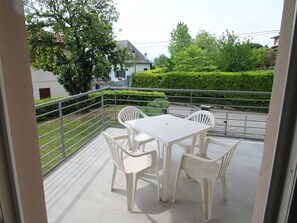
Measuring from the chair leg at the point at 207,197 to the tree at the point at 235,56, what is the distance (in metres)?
10.5

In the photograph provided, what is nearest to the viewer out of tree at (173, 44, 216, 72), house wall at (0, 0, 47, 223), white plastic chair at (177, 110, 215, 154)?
house wall at (0, 0, 47, 223)

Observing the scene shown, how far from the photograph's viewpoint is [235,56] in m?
10.7

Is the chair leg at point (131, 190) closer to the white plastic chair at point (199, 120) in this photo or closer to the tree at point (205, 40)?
the white plastic chair at point (199, 120)

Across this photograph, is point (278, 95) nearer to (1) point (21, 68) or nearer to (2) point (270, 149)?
(2) point (270, 149)

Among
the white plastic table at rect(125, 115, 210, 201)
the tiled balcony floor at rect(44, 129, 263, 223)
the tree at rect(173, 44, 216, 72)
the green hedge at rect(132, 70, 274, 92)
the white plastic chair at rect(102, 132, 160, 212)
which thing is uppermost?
the tree at rect(173, 44, 216, 72)

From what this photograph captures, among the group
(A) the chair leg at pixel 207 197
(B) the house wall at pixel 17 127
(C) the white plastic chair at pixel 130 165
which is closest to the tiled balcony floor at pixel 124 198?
(A) the chair leg at pixel 207 197

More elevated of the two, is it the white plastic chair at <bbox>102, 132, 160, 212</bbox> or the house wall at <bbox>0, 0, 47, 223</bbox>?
the house wall at <bbox>0, 0, 47, 223</bbox>

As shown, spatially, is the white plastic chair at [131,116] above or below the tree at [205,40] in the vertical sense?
below

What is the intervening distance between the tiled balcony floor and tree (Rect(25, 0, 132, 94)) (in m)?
4.47

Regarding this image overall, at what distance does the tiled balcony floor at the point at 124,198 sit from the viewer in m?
1.69

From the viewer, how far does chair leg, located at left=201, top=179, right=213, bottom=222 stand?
1.65 meters

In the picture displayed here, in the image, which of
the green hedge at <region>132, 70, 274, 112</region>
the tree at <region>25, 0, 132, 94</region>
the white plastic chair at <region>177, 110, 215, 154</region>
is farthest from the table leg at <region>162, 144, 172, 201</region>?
the green hedge at <region>132, 70, 274, 112</region>

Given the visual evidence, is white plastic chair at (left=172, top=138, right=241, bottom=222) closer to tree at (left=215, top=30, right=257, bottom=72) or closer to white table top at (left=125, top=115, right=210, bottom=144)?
white table top at (left=125, top=115, right=210, bottom=144)

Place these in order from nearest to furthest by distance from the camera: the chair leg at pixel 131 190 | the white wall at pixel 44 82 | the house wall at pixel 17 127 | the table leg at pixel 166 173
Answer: the house wall at pixel 17 127, the chair leg at pixel 131 190, the table leg at pixel 166 173, the white wall at pixel 44 82
